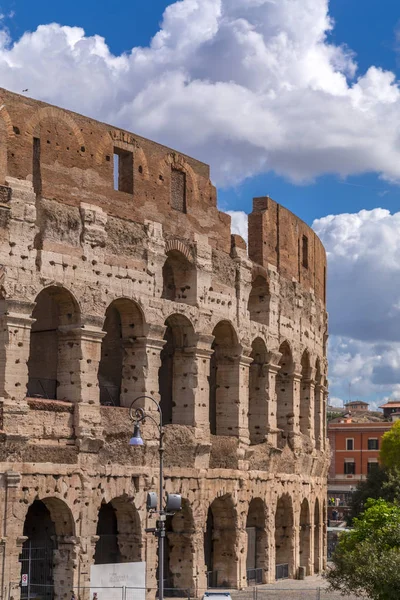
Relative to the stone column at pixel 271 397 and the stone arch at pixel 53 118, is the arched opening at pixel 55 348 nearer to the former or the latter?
the stone arch at pixel 53 118

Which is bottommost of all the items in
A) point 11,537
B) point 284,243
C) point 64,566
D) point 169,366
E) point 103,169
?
point 64,566

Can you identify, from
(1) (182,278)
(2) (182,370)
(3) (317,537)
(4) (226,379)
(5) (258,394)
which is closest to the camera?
(2) (182,370)

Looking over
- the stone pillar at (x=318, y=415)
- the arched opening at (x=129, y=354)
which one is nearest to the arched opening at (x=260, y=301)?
the arched opening at (x=129, y=354)

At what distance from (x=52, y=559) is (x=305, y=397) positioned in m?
15.6

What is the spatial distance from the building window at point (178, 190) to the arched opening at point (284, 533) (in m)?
11.3

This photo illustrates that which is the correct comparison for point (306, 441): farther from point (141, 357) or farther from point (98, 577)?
point (98, 577)

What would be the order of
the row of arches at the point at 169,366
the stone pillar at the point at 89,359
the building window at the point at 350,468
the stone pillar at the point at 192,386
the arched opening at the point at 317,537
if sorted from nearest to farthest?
1. the stone pillar at the point at 89,359
2. the row of arches at the point at 169,366
3. the stone pillar at the point at 192,386
4. the arched opening at the point at 317,537
5. the building window at the point at 350,468

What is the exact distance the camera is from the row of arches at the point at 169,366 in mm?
26453

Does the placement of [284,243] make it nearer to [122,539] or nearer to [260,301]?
[260,301]

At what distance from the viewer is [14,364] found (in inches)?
965

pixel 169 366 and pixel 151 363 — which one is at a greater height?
pixel 169 366

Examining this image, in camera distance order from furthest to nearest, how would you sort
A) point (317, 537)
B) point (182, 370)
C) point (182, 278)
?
1. point (317, 537)
2. point (182, 278)
3. point (182, 370)

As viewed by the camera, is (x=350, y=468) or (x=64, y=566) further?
(x=350, y=468)

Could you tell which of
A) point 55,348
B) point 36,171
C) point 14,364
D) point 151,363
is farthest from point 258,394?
point 36,171
